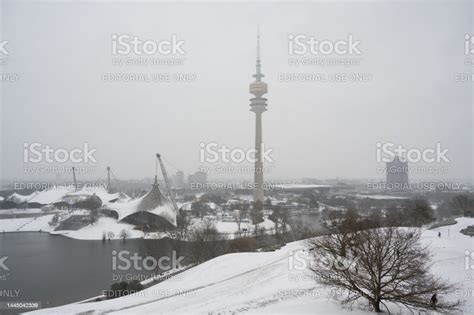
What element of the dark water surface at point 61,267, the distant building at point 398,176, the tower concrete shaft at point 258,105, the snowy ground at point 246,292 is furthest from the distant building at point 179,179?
the snowy ground at point 246,292

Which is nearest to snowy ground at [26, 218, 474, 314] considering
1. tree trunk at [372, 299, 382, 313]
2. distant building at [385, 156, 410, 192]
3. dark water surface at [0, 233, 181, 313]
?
tree trunk at [372, 299, 382, 313]

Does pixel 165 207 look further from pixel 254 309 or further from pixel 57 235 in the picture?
pixel 254 309

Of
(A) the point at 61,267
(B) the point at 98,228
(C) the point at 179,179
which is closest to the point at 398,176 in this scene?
(B) the point at 98,228

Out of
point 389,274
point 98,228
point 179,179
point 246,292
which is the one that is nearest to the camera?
point 389,274

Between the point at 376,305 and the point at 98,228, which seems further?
the point at 98,228

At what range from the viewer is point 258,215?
3619 cm

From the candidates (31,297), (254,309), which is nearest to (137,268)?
(31,297)

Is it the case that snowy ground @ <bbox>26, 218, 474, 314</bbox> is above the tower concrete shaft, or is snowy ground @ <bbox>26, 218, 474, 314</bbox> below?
below

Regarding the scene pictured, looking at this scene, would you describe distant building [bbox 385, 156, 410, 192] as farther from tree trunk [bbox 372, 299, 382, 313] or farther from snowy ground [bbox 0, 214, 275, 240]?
tree trunk [bbox 372, 299, 382, 313]

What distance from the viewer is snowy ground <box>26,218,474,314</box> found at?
755cm

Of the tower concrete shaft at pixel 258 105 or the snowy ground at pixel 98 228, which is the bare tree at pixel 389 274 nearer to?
the snowy ground at pixel 98 228

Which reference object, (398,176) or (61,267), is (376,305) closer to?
(61,267)

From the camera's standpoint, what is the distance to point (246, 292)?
9078mm

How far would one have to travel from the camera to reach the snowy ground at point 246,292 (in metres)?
7.55
